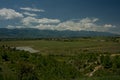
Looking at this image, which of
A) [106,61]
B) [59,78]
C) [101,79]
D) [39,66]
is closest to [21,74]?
[59,78]

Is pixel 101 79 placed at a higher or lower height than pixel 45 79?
higher

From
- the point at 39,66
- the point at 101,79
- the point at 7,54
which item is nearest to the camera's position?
the point at 101,79

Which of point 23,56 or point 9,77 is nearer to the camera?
point 9,77

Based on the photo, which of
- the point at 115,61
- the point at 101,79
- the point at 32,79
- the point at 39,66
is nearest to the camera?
the point at 101,79

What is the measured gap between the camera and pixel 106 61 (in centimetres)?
8925

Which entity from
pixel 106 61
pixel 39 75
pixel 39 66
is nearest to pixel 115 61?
pixel 106 61

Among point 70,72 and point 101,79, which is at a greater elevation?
point 101,79

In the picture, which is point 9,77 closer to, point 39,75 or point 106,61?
point 39,75

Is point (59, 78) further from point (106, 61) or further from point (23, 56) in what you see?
point (23, 56)

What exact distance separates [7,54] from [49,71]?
4662 cm

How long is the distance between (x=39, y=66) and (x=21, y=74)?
51.3ft

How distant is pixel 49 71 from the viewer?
209ft

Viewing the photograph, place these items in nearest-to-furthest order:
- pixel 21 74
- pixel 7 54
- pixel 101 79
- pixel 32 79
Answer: pixel 101 79 < pixel 32 79 < pixel 21 74 < pixel 7 54

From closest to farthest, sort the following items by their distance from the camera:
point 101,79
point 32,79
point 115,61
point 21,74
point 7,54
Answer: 1. point 101,79
2. point 32,79
3. point 21,74
4. point 115,61
5. point 7,54
